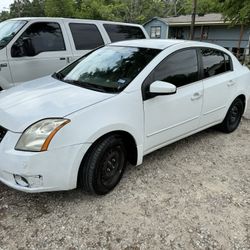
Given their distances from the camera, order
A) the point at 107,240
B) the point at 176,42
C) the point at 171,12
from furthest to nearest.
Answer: the point at 171,12 → the point at 176,42 → the point at 107,240

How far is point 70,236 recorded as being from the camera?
2127mm

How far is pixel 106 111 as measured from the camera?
7.86ft

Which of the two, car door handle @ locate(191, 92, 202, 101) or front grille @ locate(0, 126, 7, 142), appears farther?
car door handle @ locate(191, 92, 202, 101)

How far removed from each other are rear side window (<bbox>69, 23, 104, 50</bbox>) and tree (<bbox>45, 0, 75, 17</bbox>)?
2671 centimetres

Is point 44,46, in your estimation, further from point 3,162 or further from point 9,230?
point 9,230

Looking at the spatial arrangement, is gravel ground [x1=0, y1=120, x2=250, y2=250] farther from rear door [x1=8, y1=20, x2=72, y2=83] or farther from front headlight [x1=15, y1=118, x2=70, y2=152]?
rear door [x1=8, y1=20, x2=72, y2=83]

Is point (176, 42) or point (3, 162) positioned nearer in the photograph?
point (3, 162)

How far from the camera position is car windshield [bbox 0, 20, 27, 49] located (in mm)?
4418

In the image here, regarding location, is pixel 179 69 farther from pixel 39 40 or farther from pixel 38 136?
pixel 39 40

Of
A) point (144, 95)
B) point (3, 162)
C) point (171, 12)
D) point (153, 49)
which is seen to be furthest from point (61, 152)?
point (171, 12)

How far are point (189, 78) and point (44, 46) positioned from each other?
2.98 m

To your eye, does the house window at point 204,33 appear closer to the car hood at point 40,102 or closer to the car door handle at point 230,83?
the car door handle at point 230,83

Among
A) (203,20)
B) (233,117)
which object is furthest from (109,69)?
(203,20)

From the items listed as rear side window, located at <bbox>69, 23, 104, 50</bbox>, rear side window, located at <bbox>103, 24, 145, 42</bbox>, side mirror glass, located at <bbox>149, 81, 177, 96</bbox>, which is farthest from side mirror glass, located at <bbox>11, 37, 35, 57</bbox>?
side mirror glass, located at <bbox>149, 81, 177, 96</bbox>
